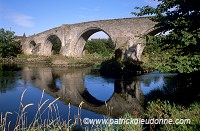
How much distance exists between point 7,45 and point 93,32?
2071 cm

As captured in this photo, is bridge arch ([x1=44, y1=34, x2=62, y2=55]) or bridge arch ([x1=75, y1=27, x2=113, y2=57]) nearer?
bridge arch ([x1=75, y1=27, x2=113, y2=57])

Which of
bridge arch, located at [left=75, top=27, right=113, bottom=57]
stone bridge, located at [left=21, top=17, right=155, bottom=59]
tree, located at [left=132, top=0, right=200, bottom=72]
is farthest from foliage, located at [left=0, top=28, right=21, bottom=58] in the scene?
tree, located at [left=132, top=0, right=200, bottom=72]

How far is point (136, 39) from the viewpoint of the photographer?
28938mm

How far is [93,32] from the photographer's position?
3956cm

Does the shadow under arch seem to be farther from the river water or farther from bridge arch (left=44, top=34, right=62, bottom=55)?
the river water

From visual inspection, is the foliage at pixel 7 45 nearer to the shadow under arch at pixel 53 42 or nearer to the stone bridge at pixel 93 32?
the stone bridge at pixel 93 32

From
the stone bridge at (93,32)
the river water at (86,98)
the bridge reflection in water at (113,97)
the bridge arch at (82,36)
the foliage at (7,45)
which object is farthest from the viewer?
the foliage at (7,45)

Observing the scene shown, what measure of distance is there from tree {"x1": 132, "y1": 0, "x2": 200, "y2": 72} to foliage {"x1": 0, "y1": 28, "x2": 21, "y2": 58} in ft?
147

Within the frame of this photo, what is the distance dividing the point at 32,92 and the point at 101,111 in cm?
595

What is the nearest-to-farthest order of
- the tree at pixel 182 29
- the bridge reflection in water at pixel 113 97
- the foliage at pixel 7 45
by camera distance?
the tree at pixel 182 29 → the bridge reflection in water at pixel 113 97 → the foliage at pixel 7 45

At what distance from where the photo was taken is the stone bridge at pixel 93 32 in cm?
2815

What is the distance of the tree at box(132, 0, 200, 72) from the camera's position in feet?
25.7

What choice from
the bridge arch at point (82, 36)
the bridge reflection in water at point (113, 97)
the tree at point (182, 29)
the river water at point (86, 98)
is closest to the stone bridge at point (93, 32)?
the bridge arch at point (82, 36)

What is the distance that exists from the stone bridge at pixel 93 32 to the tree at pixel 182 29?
716cm
